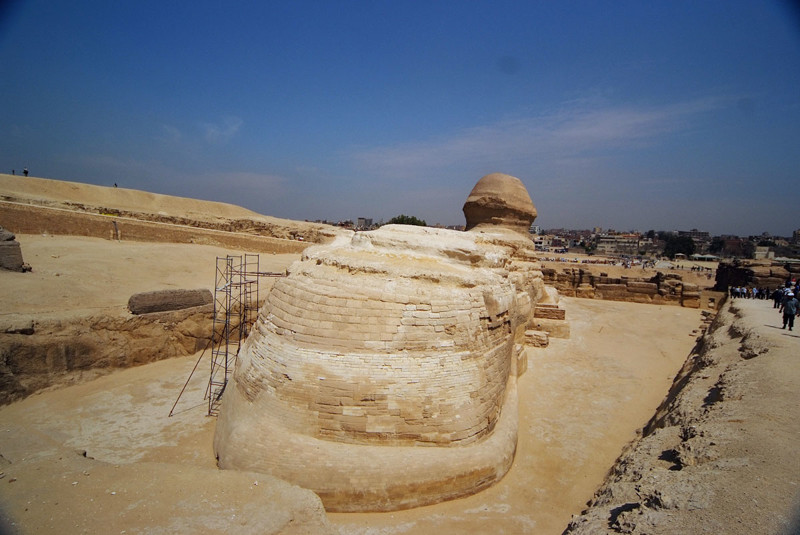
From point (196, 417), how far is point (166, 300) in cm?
390

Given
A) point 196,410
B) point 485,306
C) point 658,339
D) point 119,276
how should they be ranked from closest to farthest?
point 485,306 → point 196,410 → point 119,276 → point 658,339

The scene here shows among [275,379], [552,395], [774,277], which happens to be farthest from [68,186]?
[774,277]

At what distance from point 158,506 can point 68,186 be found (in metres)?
30.6

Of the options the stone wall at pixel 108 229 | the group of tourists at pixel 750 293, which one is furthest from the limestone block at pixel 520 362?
the group of tourists at pixel 750 293

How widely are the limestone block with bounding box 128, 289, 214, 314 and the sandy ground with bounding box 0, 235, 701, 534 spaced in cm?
84

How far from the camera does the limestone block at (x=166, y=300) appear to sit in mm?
9156

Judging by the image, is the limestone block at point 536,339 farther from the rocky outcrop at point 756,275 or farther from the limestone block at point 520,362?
the rocky outcrop at point 756,275

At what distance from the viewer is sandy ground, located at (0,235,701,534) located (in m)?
4.37

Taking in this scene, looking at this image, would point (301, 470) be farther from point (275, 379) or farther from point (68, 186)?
point (68, 186)

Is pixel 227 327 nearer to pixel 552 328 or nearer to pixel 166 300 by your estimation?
pixel 166 300

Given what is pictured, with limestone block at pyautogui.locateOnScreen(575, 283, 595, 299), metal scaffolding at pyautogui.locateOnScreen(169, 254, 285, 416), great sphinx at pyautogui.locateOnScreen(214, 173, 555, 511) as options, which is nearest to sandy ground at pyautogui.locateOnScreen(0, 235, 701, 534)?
metal scaffolding at pyautogui.locateOnScreen(169, 254, 285, 416)

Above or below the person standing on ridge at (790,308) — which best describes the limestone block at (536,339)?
below

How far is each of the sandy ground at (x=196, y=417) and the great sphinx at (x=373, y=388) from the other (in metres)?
0.44

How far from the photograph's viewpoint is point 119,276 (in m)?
11.7
